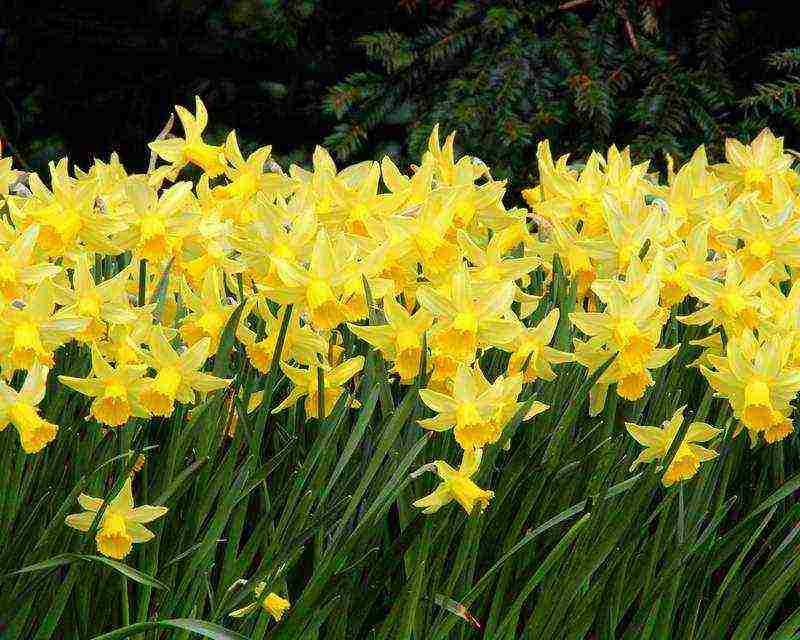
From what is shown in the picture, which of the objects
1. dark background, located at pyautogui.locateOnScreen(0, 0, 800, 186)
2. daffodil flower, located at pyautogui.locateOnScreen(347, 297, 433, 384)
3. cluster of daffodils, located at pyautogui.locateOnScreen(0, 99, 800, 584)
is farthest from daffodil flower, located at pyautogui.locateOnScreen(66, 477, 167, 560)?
dark background, located at pyautogui.locateOnScreen(0, 0, 800, 186)

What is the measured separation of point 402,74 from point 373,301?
8.65 ft

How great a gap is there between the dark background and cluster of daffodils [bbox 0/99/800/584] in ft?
6.20

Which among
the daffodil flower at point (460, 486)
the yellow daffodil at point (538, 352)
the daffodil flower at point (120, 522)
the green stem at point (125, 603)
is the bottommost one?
the green stem at point (125, 603)

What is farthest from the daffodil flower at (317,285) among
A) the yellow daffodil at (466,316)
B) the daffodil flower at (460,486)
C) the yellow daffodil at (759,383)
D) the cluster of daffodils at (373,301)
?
the yellow daffodil at (759,383)

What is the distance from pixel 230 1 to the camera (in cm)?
467

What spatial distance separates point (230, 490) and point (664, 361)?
58cm

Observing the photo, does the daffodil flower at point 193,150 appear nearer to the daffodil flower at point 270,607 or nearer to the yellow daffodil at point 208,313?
the yellow daffodil at point 208,313

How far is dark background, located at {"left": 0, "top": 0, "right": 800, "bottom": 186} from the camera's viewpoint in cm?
368

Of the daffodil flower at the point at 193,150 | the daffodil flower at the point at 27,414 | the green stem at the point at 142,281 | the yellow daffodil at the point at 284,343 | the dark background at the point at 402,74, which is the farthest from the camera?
the dark background at the point at 402,74

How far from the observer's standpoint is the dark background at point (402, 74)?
3678 mm

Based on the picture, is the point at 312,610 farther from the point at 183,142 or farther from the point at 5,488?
the point at 183,142

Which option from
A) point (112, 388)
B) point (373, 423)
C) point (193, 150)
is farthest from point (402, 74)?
point (112, 388)

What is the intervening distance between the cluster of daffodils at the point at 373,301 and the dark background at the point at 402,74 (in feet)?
6.20

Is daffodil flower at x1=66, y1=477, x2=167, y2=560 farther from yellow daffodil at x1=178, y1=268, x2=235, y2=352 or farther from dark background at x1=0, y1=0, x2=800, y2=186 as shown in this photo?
dark background at x1=0, y1=0, x2=800, y2=186
